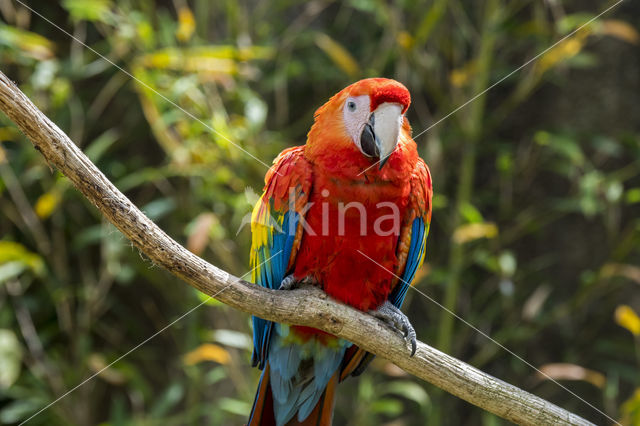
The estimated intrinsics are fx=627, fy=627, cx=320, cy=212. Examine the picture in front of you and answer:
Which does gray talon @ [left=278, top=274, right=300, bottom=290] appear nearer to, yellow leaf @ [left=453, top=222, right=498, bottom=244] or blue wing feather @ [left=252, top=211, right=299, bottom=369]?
blue wing feather @ [left=252, top=211, right=299, bottom=369]

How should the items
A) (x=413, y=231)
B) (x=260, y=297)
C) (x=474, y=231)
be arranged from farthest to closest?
1. (x=474, y=231)
2. (x=413, y=231)
3. (x=260, y=297)

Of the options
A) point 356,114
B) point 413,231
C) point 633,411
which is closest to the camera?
point 356,114

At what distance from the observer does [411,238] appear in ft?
3.76

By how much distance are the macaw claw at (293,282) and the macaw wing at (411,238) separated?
16 cm

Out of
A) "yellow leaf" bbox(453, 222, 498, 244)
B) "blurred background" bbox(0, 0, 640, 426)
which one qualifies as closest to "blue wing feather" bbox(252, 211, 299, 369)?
"blurred background" bbox(0, 0, 640, 426)

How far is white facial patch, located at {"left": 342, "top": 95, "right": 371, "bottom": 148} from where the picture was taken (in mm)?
1025

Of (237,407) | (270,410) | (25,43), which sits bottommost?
(237,407)

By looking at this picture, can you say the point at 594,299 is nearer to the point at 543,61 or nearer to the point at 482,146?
the point at 482,146

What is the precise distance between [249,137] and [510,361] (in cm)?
115

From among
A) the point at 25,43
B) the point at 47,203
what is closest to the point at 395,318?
the point at 47,203

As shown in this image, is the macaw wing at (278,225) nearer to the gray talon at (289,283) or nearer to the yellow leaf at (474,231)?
the gray talon at (289,283)

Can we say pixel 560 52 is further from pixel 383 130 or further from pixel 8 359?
pixel 8 359

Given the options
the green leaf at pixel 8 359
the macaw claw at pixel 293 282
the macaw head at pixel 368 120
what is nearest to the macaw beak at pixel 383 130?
the macaw head at pixel 368 120

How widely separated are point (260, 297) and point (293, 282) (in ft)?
0.63
